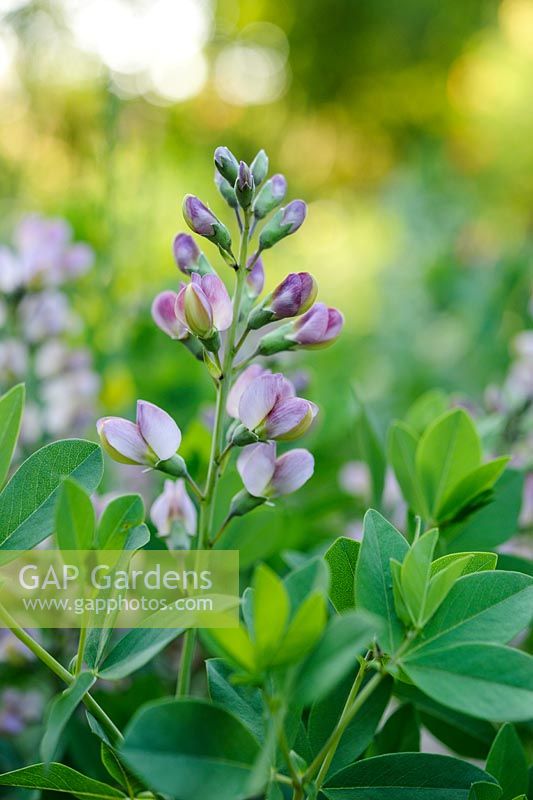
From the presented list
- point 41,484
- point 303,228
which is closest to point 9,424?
point 41,484

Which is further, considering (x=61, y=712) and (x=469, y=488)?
(x=469, y=488)

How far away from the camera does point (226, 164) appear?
0.36 m

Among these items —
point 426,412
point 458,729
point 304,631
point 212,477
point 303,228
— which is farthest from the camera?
point 303,228

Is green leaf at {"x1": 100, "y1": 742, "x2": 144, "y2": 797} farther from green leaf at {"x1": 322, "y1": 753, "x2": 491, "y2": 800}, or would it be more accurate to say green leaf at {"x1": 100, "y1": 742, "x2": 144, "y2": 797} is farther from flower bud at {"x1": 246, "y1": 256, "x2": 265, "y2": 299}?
flower bud at {"x1": 246, "y1": 256, "x2": 265, "y2": 299}

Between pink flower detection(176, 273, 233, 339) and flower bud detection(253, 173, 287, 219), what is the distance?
0.18ft

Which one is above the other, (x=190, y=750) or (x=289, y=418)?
(x=289, y=418)

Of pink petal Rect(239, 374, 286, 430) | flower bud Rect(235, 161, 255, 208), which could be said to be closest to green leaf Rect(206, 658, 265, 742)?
pink petal Rect(239, 374, 286, 430)

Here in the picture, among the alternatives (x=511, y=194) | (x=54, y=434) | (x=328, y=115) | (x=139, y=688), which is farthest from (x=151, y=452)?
(x=328, y=115)

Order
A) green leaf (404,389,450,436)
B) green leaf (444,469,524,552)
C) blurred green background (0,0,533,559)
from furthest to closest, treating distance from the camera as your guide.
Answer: blurred green background (0,0,533,559)
green leaf (404,389,450,436)
green leaf (444,469,524,552)

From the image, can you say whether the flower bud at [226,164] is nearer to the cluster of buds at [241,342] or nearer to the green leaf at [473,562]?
the cluster of buds at [241,342]

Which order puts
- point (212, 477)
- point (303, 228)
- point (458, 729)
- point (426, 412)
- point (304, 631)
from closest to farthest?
point (304, 631) → point (212, 477) → point (458, 729) → point (426, 412) → point (303, 228)

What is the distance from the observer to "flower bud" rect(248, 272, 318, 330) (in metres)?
0.35

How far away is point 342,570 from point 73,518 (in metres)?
0.12

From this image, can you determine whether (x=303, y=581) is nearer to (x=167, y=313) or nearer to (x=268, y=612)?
(x=268, y=612)
